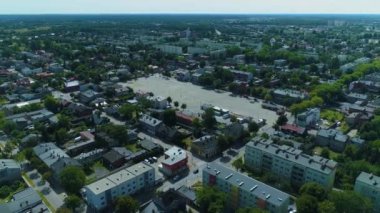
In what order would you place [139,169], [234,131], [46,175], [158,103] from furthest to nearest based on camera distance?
1. [158,103]
2. [234,131]
3. [46,175]
4. [139,169]

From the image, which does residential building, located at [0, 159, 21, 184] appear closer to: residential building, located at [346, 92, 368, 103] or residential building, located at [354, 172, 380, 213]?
residential building, located at [354, 172, 380, 213]

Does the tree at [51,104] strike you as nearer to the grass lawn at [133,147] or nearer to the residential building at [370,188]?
the grass lawn at [133,147]

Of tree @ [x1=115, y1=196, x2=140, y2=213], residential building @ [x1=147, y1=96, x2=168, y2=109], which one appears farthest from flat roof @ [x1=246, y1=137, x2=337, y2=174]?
residential building @ [x1=147, y1=96, x2=168, y2=109]

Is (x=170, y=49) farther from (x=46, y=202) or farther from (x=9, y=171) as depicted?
(x=46, y=202)

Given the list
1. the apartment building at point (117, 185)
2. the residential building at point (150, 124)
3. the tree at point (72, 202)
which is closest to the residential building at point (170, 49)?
the residential building at point (150, 124)

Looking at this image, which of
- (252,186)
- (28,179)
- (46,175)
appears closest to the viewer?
(252,186)

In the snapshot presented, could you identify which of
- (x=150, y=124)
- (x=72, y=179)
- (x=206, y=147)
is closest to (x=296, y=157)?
(x=206, y=147)

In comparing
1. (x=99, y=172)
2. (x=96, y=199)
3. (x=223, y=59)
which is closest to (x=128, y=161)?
(x=99, y=172)
